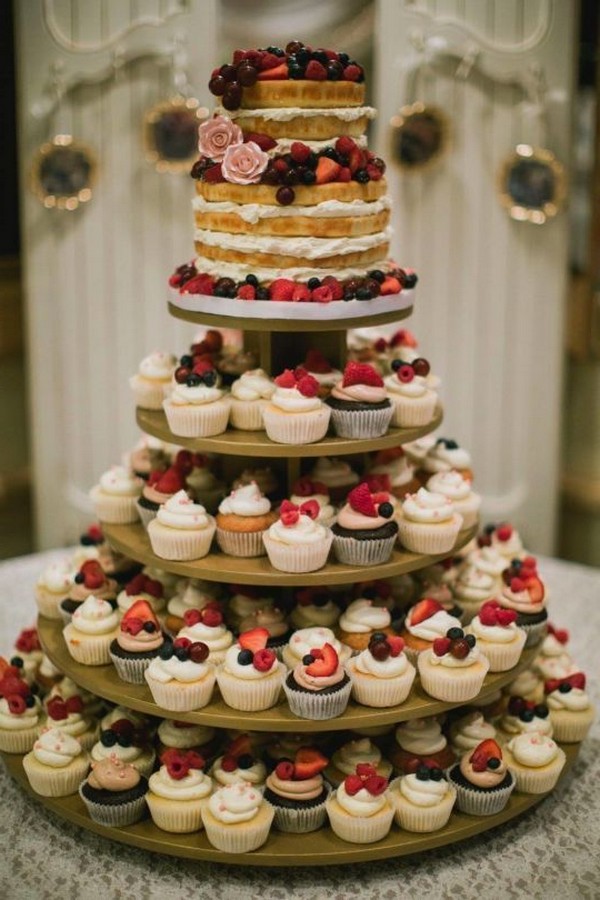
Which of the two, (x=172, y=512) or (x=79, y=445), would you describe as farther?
(x=79, y=445)

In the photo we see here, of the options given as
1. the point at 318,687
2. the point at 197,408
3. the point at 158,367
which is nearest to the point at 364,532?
the point at 318,687

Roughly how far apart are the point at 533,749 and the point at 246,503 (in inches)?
38.9

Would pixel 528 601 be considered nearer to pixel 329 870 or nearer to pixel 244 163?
pixel 329 870

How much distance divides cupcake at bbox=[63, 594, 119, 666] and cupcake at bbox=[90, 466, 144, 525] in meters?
0.29

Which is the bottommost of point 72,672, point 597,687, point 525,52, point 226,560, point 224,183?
point 597,687

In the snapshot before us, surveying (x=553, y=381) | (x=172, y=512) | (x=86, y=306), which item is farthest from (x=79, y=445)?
(x=172, y=512)

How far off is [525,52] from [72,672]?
3.09m

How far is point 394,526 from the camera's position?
3047mm

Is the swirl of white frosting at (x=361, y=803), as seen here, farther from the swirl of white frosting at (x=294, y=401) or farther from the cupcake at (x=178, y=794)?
the swirl of white frosting at (x=294, y=401)

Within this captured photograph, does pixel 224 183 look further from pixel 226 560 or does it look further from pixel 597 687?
pixel 597 687

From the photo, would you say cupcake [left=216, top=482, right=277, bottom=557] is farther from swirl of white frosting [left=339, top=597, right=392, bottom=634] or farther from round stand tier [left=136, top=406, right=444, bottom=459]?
swirl of white frosting [left=339, top=597, right=392, bottom=634]

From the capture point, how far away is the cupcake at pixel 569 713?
337 cm

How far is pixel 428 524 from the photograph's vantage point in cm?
310

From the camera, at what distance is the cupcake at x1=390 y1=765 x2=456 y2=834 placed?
292 cm
